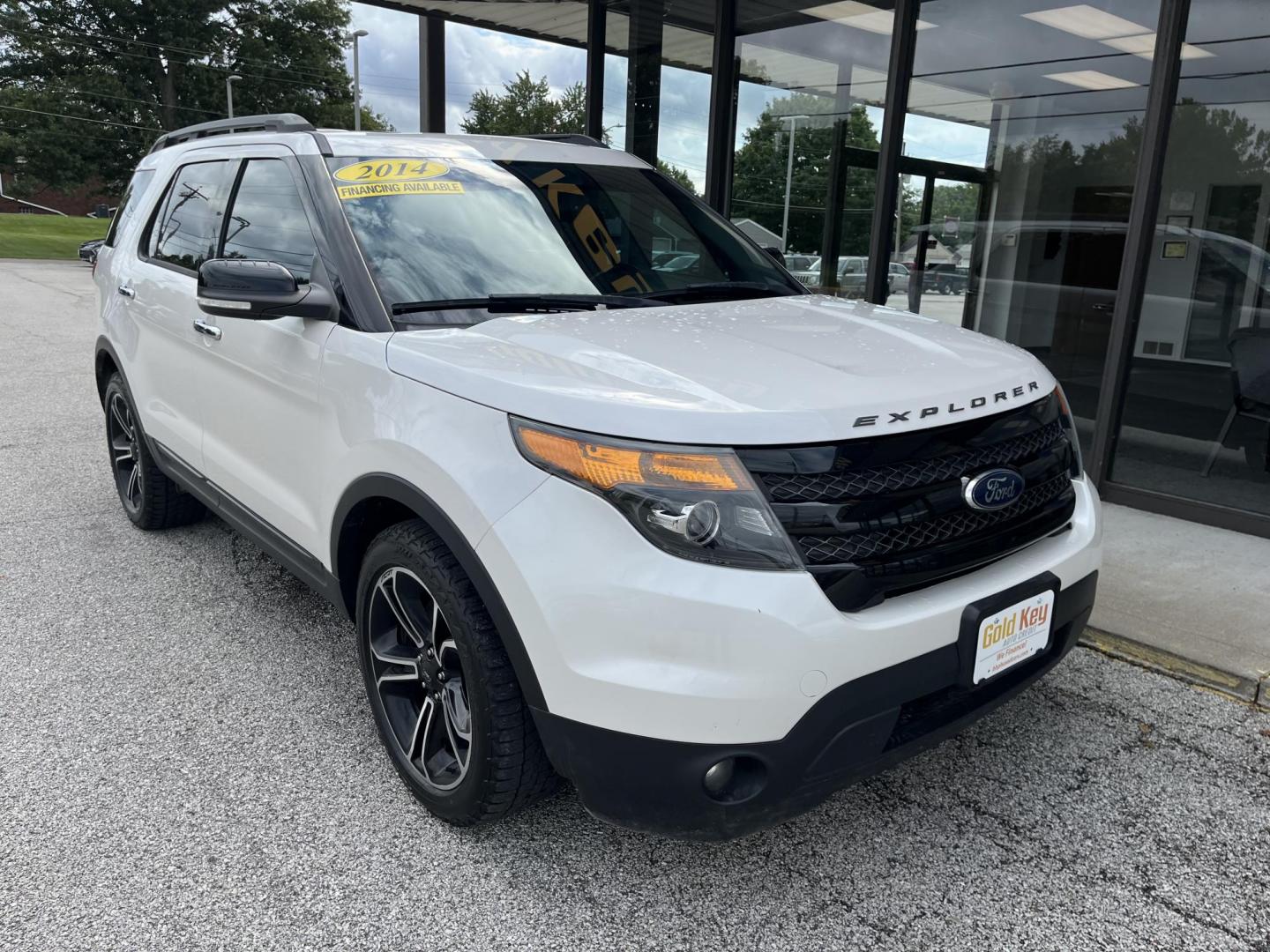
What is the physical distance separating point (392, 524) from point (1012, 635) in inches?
66.5

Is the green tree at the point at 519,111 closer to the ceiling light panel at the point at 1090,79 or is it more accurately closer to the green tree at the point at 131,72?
the ceiling light panel at the point at 1090,79

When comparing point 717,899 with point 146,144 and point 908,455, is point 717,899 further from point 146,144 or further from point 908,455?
point 146,144

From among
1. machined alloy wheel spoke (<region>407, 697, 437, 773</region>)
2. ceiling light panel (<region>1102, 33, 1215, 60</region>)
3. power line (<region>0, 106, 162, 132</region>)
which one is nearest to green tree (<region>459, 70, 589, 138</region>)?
ceiling light panel (<region>1102, 33, 1215, 60</region>)

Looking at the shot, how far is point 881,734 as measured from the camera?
210 cm

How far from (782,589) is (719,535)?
0.17m

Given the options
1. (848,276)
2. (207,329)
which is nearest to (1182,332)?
(848,276)

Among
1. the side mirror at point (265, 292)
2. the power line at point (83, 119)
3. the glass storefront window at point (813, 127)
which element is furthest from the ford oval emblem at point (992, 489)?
the power line at point (83, 119)

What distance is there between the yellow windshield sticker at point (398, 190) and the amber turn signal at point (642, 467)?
1.39 metres

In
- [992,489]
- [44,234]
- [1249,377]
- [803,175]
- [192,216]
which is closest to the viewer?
[992,489]

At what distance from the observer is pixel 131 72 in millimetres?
43594

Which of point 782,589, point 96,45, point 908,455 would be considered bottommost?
point 782,589

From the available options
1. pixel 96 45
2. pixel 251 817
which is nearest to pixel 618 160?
pixel 251 817

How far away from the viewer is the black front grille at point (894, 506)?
202 cm

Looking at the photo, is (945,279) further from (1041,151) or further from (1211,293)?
(1211,293)
